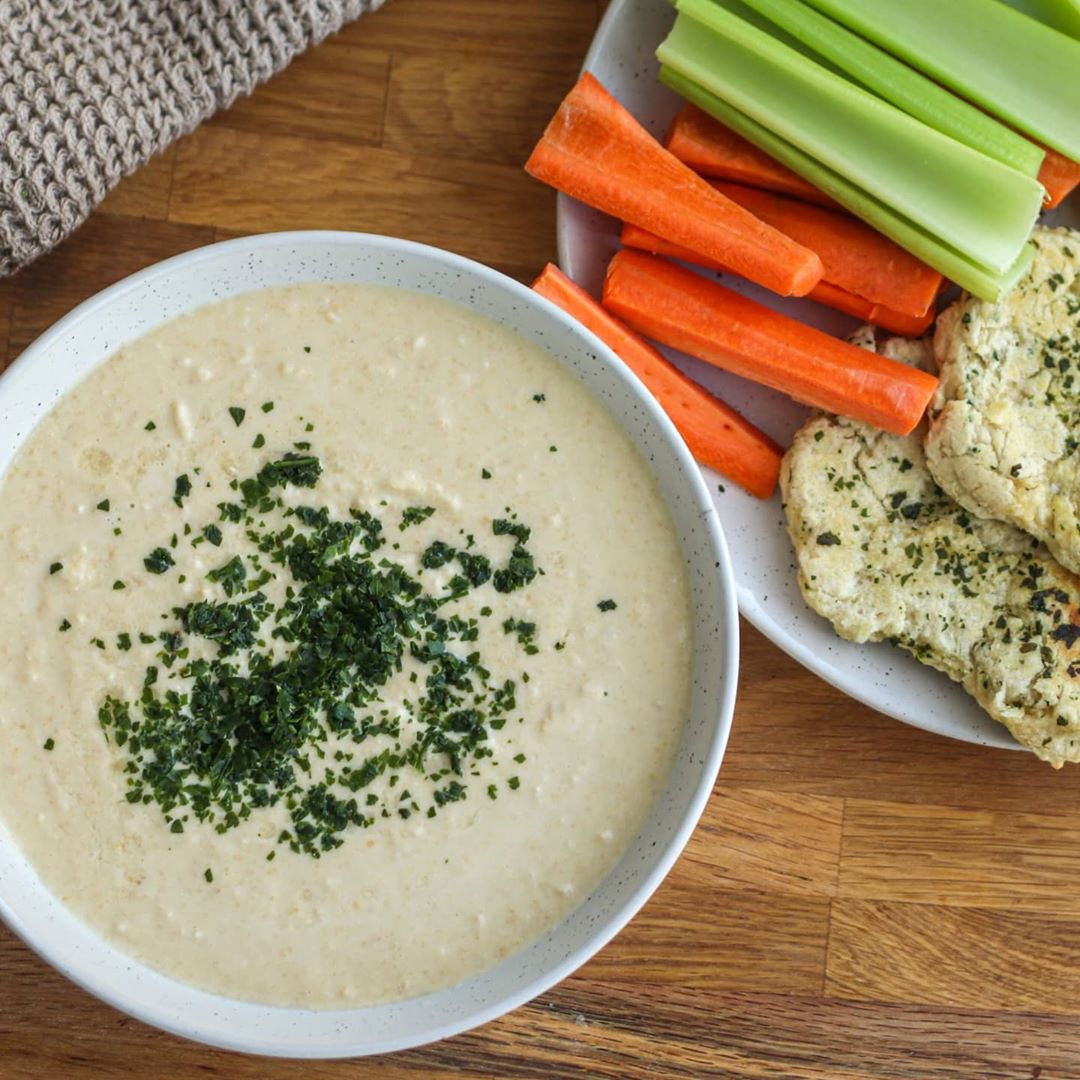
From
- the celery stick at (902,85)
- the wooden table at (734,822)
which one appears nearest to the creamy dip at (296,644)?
the wooden table at (734,822)

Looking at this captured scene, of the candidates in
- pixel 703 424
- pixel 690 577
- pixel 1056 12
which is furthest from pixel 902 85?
pixel 690 577

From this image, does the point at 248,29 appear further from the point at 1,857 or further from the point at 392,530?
the point at 1,857

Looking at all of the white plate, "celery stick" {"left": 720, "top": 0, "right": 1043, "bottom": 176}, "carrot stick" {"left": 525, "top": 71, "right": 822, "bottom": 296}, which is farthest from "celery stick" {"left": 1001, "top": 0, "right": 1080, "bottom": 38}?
"carrot stick" {"left": 525, "top": 71, "right": 822, "bottom": 296}

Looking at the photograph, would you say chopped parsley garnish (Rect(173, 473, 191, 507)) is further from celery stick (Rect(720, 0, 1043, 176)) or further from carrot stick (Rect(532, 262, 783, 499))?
celery stick (Rect(720, 0, 1043, 176))

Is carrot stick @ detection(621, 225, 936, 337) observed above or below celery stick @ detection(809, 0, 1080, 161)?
below

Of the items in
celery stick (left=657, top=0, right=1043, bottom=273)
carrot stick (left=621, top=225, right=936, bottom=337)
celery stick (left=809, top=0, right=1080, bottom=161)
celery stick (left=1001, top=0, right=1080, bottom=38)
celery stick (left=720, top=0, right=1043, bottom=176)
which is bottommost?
carrot stick (left=621, top=225, right=936, bottom=337)

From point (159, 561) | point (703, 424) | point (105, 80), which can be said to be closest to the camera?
point (159, 561)

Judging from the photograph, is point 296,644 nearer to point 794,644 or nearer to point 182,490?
point 182,490
